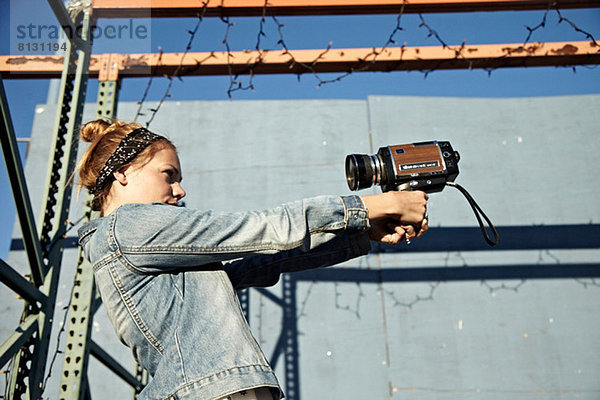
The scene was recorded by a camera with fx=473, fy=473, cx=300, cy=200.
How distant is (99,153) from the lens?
1.06m

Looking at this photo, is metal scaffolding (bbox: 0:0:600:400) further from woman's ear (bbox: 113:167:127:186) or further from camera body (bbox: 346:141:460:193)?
camera body (bbox: 346:141:460:193)

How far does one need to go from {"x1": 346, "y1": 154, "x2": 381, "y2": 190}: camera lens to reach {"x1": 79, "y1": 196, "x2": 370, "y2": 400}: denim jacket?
210 millimetres

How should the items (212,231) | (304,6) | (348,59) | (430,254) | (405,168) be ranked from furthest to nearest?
(430,254) → (348,59) → (304,6) → (405,168) → (212,231)

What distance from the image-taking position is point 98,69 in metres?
2.33

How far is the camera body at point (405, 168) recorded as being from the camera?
111 cm

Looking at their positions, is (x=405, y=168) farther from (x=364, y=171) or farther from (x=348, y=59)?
(x=348, y=59)

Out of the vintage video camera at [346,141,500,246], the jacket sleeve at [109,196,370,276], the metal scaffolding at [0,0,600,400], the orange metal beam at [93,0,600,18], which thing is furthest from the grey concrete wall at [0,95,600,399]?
the jacket sleeve at [109,196,370,276]

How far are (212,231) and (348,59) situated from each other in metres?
1.81

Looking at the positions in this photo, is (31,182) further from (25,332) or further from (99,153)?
(99,153)

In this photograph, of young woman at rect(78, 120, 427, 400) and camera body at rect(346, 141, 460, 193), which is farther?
camera body at rect(346, 141, 460, 193)

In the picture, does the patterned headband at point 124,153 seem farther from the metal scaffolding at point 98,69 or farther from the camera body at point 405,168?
the metal scaffolding at point 98,69

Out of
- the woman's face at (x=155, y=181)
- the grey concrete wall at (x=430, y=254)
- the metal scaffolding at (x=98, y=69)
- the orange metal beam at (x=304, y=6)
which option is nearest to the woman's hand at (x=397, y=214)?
the woman's face at (x=155, y=181)

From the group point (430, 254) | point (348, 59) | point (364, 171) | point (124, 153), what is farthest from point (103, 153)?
point (430, 254)

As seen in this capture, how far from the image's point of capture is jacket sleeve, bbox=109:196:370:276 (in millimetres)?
852
